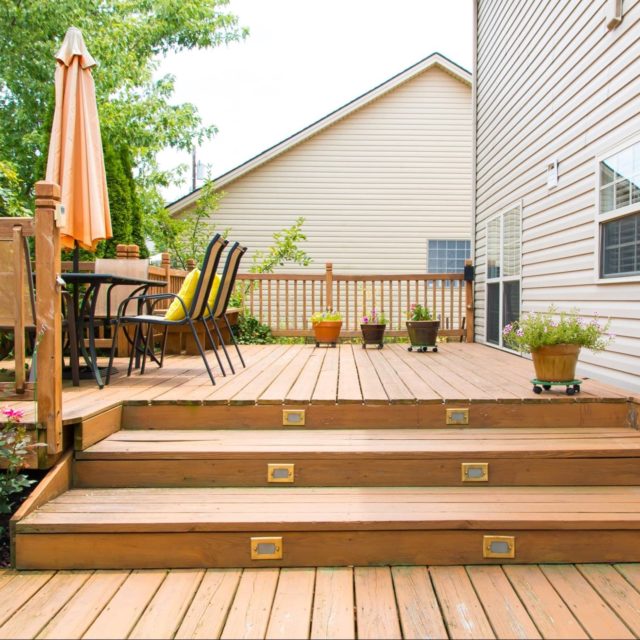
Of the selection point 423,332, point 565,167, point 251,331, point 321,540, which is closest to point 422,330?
point 423,332

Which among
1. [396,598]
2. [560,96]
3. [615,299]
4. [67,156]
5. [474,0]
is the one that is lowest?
[396,598]

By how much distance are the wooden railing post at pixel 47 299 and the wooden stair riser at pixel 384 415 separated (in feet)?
2.05

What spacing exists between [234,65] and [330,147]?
26.3 metres

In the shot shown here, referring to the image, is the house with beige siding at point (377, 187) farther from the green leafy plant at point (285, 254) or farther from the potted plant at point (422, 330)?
the potted plant at point (422, 330)

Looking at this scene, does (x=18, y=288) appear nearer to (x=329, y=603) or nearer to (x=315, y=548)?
(x=315, y=548)

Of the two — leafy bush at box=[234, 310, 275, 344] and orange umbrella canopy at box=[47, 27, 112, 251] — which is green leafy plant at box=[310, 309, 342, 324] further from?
orange umbrella canopy at box=[47, 27, 112, 251]

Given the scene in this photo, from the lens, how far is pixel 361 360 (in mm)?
5277

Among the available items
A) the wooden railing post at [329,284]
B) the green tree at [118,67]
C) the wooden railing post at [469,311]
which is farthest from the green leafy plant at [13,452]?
the green tree at [118,67]

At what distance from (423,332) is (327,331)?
1.28 meters

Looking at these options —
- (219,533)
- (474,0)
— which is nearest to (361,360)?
(219,533)

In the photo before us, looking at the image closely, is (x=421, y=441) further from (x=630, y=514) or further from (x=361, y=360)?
(x=361, y=360)

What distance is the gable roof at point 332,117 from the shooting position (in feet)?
35.8

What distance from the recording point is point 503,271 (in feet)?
21.2

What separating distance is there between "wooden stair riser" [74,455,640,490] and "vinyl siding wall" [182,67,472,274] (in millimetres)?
8524
